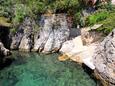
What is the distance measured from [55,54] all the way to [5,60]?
15.5ft

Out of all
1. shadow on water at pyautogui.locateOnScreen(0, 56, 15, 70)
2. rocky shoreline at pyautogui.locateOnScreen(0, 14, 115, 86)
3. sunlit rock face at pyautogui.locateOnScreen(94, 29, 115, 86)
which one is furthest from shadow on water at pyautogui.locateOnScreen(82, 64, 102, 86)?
shadow on water at pyautogui.locateOnScreen(0, 56, 15, 70)

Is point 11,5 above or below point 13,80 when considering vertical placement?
above

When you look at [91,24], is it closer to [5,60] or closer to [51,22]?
[51,22]

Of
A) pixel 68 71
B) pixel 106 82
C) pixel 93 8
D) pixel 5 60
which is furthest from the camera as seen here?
pixel 93 8

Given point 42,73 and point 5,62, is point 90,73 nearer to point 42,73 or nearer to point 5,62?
point 42,73

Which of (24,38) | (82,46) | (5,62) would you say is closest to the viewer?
(5,62)

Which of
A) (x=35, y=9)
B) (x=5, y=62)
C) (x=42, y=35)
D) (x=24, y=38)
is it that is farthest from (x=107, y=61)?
(x=24, y=38)

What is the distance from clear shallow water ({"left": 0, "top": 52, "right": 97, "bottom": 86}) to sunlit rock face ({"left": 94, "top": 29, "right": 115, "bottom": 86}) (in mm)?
1039

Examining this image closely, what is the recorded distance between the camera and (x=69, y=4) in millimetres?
27078

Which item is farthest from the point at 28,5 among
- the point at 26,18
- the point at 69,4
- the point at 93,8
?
the point at 93,8

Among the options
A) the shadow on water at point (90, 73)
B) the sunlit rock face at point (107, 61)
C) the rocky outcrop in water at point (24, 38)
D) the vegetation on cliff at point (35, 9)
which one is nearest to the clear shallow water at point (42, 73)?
the shadow on water at point (90, 73)

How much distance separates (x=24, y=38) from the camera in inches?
1042

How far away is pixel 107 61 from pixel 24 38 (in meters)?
10.1

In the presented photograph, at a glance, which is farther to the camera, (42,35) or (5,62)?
(42,35)
